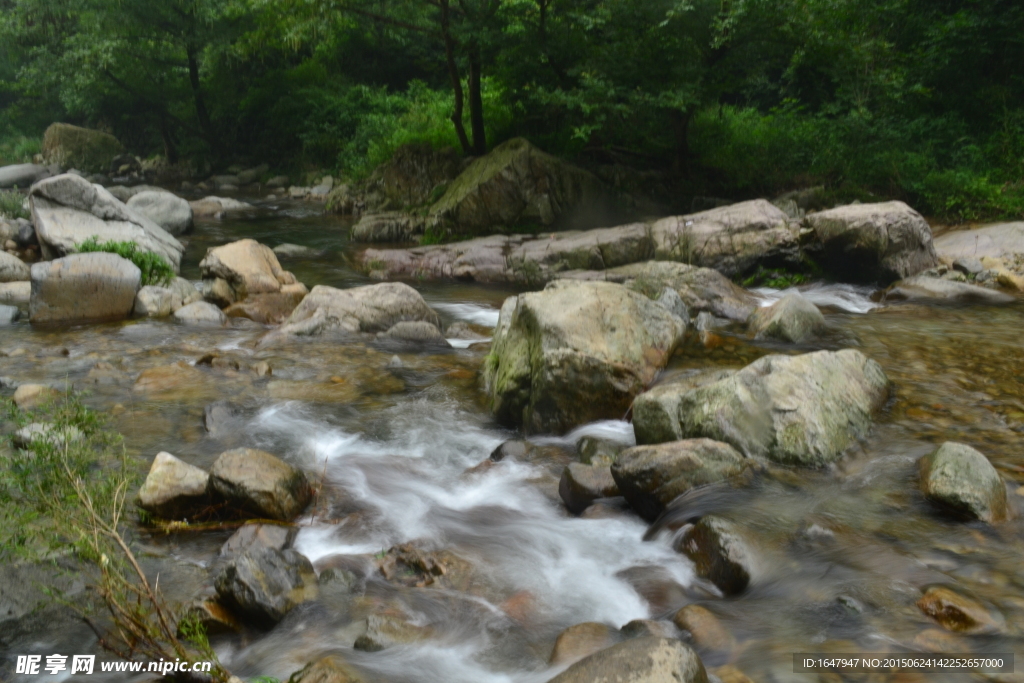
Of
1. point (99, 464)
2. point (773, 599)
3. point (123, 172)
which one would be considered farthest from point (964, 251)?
point (123, 172)

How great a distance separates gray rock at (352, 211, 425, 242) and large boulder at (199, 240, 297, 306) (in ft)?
14.7

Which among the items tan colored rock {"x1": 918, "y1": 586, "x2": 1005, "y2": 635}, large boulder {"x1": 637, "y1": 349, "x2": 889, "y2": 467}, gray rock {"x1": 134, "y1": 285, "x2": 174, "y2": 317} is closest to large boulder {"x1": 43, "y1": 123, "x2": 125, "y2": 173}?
gray rock {"x1": 134, "y1": 285, "x2": 174, "y2": 317}

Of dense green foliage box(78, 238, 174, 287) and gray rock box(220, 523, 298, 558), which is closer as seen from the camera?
gray rock box(220, 523, 298, 558)

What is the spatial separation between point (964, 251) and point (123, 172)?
28244 mm

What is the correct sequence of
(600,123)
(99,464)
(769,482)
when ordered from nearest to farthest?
(769,482)
(99,464)
(600,123)

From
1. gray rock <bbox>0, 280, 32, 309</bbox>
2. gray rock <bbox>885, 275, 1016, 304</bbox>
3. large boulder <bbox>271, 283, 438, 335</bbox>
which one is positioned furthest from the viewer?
gray rock <bbox>0, 280, 32, 309</bbox>

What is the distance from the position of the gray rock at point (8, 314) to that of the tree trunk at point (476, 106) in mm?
9333

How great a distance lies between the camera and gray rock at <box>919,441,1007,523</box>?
382cm

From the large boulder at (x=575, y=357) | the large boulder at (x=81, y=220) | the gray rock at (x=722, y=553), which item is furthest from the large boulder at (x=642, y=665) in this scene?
the large boulder at (x=81, y=220)

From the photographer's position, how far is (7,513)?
297cm

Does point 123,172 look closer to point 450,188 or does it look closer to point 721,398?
point 450,188

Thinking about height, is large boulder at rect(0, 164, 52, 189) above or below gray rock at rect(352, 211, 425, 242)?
above

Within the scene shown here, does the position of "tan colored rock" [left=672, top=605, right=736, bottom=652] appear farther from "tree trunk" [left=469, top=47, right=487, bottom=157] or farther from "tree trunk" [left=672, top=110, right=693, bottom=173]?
"tree trunk" [left=469, top=47, right=487, bottom=157]

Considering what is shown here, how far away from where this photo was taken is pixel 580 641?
10.5ft
